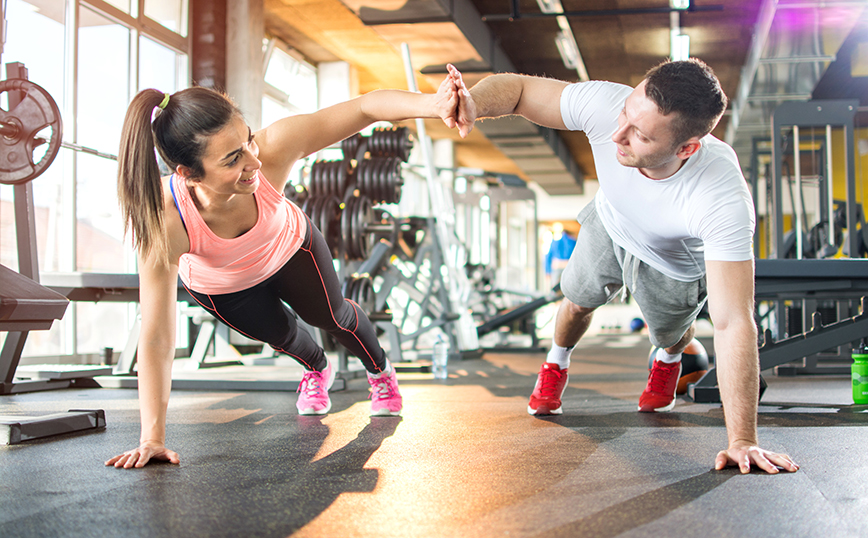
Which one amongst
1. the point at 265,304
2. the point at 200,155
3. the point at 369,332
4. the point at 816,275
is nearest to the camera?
the point at 200,155

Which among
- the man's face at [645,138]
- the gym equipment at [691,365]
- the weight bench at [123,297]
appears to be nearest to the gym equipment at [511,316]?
the weight bench at [123,297]

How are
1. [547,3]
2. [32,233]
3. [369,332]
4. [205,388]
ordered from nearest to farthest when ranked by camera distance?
[369,332]
[32,233]
[205,388]
[547,3]

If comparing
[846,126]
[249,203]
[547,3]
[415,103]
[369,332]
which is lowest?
[369,332]

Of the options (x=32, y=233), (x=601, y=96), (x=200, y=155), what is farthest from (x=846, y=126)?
(x=32, y=233)

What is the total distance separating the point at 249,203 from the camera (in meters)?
1.65

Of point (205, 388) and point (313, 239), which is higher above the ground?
point (313, 239)

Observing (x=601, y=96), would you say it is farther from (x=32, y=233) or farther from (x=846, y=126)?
(x=846, y=126)

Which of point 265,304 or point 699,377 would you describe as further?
point 699,377

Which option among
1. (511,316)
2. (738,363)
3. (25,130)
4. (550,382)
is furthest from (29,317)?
(511,316)

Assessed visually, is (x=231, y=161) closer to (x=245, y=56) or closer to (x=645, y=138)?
(x=645, y=138)

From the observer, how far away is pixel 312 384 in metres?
2.41

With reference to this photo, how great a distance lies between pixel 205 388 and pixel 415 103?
2321 millimetres

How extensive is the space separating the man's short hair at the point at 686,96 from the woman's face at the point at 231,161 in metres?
0.88

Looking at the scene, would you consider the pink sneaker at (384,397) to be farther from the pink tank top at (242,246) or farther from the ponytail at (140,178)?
the ponytail at (140,178)
